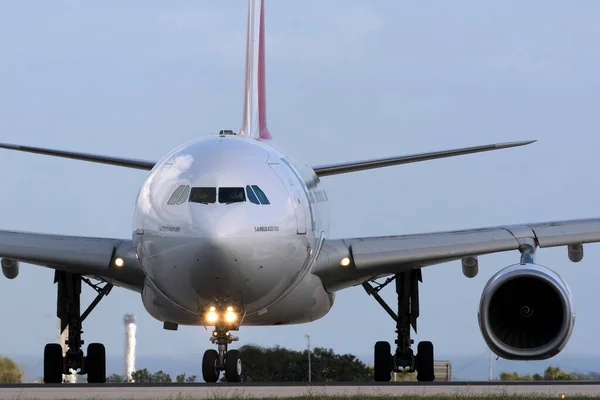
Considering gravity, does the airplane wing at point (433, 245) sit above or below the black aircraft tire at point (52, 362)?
above

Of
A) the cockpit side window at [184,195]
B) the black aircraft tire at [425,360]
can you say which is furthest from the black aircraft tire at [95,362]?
the cockpit side window at [184,195]

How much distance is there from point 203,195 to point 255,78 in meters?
10.0

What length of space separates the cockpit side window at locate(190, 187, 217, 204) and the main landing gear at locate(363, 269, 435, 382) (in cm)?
670

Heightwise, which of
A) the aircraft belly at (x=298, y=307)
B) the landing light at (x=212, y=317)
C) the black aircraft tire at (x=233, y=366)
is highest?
the aircraft belly at (x=298, y=307)

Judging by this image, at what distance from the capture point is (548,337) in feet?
70.1

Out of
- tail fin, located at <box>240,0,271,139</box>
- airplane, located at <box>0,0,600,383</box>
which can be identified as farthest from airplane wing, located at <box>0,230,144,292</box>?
tail fin, located at <box>240,0,271,139</box>

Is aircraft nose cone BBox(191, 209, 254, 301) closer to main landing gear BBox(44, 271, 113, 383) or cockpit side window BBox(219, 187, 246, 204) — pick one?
cockpit side window BBox(219, 187, 246, 204)

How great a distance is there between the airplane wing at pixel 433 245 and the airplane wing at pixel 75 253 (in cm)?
301

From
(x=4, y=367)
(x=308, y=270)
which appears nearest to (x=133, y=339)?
(x=4, y=367)

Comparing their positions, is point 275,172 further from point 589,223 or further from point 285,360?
point 285,360

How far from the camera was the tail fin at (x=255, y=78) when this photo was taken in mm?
28422

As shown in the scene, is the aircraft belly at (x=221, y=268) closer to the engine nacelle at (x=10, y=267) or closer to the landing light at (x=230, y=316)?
the landing light at (x=230, y=316)

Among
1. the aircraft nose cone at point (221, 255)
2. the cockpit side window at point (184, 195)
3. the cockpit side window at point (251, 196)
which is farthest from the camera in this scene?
the cockpit side window at point (251, 196)

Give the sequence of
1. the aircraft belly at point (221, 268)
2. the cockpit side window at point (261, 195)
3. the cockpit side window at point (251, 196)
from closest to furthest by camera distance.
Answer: the aircraft belly at point (221, 268) < the cockpit side window at point (251, 196) < the cockpit side window at point (261, 195)
